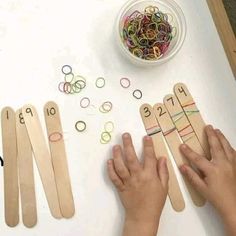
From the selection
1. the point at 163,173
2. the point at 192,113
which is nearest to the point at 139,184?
the point at 163,173

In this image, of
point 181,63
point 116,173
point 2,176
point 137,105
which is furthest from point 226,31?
point 2,176

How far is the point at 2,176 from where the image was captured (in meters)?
0.61

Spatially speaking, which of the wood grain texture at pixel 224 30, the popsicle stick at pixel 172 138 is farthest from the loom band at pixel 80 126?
the wood grain texture at pixel 224 30

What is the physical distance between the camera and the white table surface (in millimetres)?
620

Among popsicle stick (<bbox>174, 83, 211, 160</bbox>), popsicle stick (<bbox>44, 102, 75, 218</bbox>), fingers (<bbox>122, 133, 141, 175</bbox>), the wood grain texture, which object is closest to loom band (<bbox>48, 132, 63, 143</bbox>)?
popsicle stick (<bbox>44, 102, 75, 218</bbox>)

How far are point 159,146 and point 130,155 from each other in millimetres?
50

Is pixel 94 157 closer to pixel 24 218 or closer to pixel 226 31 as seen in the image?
pixel 24 218

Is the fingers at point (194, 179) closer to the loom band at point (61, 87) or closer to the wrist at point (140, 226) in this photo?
the wrist at point (140, 226)

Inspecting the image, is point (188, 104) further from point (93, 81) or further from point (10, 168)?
point (10, 168)

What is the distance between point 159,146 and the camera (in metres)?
0.65

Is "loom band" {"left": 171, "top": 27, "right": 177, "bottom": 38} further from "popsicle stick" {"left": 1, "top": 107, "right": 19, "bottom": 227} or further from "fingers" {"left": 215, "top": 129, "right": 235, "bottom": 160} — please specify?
"popsicle stick" {"left": 1, "top": 107, "right": 19, "bottom": 227}

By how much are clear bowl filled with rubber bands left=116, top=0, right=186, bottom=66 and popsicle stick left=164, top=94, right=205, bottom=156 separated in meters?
0.07

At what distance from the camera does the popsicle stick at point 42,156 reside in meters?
0.61

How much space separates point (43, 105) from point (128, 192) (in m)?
0.19
